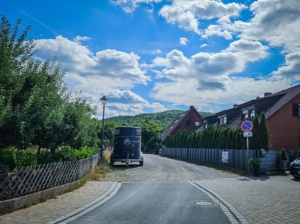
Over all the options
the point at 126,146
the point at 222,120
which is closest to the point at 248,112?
the point at 222,120

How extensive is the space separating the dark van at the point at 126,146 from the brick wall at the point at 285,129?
15201mm

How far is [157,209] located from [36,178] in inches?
160

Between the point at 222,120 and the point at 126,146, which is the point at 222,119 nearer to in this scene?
the point at 222,120

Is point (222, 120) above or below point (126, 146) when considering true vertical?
above

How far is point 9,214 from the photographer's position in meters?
7.56

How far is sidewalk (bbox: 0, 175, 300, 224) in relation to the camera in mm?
7349

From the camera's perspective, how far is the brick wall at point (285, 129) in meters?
31.0

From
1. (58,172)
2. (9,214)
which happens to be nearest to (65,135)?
(58,172)

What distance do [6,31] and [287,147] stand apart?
30.2 meters

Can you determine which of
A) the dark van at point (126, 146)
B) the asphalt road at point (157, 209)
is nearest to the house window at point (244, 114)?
the dark van at point (126, 146)

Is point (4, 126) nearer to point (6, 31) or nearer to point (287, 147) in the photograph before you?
point (6, 31)

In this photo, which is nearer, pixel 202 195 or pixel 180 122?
pixel 202 195

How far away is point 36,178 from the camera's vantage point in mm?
9289

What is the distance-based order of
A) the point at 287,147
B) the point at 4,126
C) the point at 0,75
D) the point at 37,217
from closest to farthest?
the point at 37,217 → the point at 0,75 → the point at 4,126 → the point at 287,147
